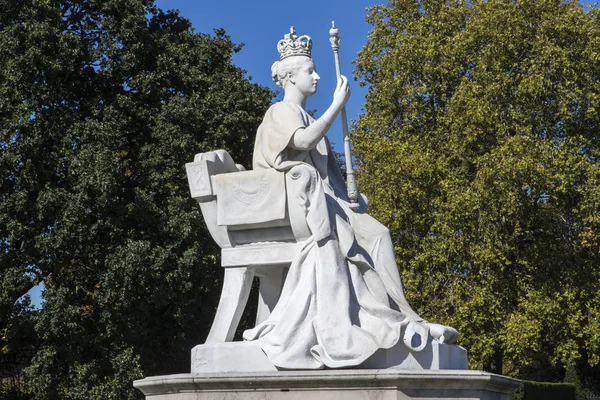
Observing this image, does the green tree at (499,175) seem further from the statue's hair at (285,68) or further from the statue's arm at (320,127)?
the statue's arm at (320,127)

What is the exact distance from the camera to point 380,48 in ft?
81.4

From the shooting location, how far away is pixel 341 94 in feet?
28.2

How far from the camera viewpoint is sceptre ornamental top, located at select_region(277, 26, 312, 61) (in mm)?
9000

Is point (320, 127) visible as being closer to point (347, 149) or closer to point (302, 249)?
point (347, 149)

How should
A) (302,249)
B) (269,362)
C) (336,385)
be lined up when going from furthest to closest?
(302,249) < (269,362) < (336,385)

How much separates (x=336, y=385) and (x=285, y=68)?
288 cm

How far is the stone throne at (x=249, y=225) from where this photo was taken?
328 inches

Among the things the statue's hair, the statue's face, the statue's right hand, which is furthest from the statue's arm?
the statue's hair

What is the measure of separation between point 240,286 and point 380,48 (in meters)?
17.0

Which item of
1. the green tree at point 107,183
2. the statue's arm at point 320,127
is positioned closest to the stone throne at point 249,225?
the statue's arm at point 320,127

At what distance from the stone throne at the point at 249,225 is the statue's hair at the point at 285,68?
32.5 inches

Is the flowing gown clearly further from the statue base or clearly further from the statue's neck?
the statue's neck

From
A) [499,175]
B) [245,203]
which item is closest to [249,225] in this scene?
[245,203]

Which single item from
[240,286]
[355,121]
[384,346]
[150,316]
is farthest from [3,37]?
[384,346]
